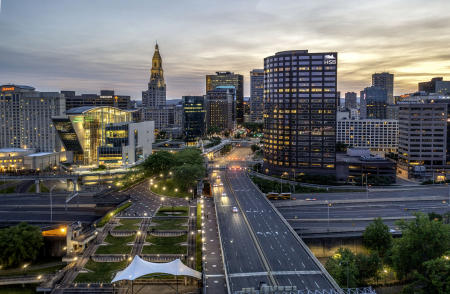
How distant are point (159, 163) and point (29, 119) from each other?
88.2 metres

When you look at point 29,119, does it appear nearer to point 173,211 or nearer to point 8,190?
point 8,190

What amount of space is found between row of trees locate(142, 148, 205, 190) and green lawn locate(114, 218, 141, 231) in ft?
90.1


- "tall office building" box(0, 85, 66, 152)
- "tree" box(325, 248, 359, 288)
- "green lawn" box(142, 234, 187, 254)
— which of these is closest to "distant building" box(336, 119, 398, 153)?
"tall office building" box(0, 85, 66, 152)

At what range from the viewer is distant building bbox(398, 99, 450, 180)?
13175cm

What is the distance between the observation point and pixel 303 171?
121562mm

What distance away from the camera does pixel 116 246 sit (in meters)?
64.1

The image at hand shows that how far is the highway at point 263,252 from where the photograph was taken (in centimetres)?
4525

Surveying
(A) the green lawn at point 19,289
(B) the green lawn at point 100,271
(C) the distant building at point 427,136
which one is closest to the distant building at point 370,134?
(C) the distant building at point 427,136

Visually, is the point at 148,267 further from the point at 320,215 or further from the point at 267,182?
the point at 267,182

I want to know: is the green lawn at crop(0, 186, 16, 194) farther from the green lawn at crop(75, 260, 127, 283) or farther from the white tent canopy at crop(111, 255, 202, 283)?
the white tent canopy at crop(111, 255, 202, 283)

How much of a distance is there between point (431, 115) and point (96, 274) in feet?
406

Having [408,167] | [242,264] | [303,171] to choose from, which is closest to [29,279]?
[242,264]

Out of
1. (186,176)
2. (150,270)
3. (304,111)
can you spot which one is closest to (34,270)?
(150,270)

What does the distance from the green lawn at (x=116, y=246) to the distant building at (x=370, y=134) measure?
14832 cm
